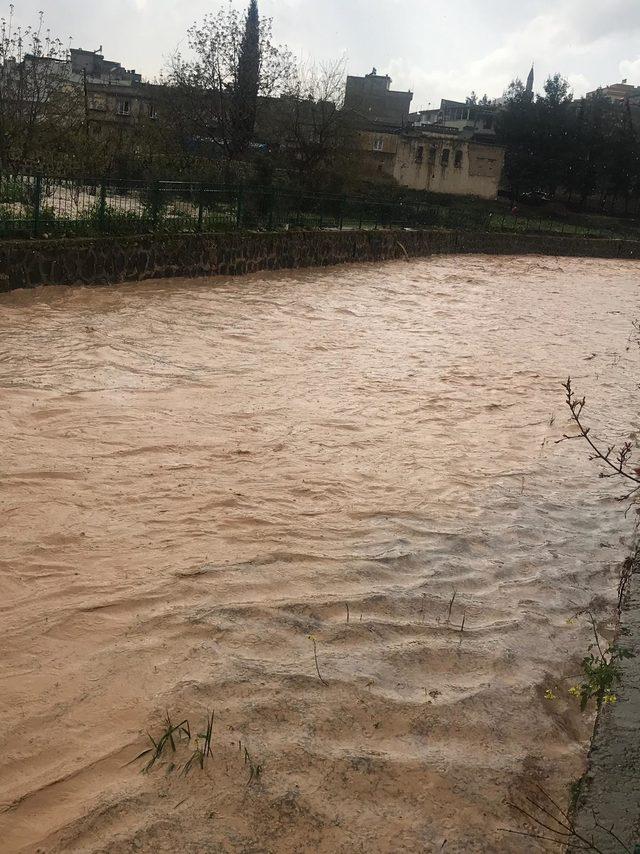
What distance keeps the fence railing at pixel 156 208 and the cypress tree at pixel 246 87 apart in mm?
7271

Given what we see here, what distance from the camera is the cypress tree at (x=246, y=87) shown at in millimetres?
34094

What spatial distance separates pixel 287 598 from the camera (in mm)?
5016

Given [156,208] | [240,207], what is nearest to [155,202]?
[156,208]

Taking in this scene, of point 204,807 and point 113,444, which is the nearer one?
point 204,807

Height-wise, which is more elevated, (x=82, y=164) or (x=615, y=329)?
(x=82, y=164)

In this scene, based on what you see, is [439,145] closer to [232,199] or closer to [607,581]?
[232,199]

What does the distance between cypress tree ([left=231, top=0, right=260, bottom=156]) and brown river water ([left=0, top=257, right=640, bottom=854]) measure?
25.5 metres

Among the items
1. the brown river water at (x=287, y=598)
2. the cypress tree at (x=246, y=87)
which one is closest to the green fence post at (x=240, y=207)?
the brown river water at (x=287, y=598)

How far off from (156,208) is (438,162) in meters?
44.7

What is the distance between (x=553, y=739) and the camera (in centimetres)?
391

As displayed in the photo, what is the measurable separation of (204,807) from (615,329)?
62.1 ft

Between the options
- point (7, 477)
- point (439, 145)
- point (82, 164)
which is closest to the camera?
point (7, 477)

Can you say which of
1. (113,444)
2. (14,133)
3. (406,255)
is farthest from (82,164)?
(113,444)

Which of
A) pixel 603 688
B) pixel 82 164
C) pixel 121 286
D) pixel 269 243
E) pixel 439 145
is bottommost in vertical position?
pixel 603 688
